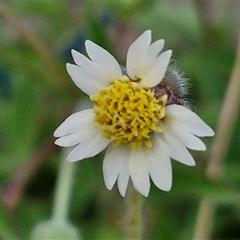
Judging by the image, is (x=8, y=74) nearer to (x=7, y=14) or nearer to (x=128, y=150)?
(x=7, y=14)

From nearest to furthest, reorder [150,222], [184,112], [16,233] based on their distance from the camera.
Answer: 1. [184,112]
2. [16,233]
3. [150,222]

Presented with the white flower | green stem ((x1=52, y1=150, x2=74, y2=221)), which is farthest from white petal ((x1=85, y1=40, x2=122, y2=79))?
green stem ((x1=52, y1=150, x2=74, y2=221))

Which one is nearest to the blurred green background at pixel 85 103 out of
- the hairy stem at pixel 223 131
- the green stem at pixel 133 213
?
the hairy stem at pixel 223 131

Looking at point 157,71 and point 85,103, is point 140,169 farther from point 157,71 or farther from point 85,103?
point 85,103

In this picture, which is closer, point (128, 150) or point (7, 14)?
point (128, 150)

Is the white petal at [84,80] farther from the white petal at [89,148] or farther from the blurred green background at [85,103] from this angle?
the blurred green background at [85,103]

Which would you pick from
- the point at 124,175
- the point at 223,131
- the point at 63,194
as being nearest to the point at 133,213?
the point at 124,175

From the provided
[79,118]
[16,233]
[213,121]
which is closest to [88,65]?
[79,118]

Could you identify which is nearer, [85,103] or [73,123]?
[73,123]
